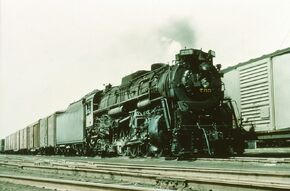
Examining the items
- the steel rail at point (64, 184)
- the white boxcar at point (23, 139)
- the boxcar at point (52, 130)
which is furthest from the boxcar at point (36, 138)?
the steel rail at point (64, 184)

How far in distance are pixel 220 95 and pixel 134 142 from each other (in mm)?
3577

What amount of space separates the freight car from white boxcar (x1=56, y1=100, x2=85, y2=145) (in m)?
9.16

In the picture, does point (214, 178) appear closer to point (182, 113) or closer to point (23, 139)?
point (182, 113)

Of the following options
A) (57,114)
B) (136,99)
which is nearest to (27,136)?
(57,114)

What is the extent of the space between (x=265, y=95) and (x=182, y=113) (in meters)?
2.96

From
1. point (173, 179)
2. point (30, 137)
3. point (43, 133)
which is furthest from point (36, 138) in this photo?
point (173, 179)

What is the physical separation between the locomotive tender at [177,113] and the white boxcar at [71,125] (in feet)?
13.9

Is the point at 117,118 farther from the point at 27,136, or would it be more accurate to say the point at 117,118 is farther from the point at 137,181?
the point at 27,136

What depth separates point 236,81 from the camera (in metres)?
A: 16.2

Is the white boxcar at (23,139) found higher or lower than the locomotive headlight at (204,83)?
lower

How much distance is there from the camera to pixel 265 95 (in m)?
14.3

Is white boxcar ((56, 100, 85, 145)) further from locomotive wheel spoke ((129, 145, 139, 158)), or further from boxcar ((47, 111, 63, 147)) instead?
locomotive wheel spoke ((129, 145, 139, 158))

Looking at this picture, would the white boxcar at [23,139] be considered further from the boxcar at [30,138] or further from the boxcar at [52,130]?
the boxcar at [52,130]

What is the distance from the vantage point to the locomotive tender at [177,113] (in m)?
13.4
